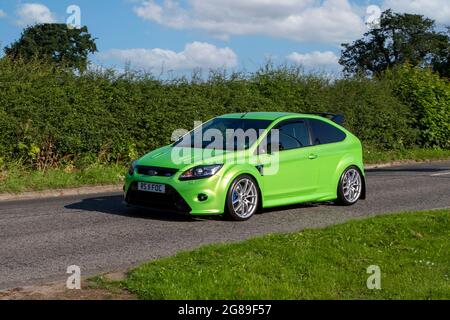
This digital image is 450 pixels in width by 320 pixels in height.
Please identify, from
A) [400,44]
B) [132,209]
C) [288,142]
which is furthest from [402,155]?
[400,44]

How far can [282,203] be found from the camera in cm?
1162

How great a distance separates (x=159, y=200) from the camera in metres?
10.8

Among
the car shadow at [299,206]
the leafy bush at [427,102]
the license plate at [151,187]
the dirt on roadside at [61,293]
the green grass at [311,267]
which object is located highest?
the leafy bush at [427,102]

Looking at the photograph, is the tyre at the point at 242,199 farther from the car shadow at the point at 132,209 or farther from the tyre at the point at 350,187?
the tyre at the point at 350,187

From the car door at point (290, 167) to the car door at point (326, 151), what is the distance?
137 millimetres

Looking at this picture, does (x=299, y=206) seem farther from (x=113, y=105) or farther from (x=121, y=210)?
(x=113, y=105)

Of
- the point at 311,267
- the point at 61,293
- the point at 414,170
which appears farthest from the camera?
the point at 414,170

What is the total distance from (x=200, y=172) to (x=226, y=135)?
4.18ft

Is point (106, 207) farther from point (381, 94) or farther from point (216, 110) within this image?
point (381, 94)

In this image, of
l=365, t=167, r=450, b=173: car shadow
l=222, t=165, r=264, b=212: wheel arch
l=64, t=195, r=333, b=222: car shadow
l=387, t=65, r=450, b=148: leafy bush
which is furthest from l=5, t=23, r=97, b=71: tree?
l=222, t=165, r=264, b=212: wheel arch

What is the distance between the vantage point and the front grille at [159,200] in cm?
1059

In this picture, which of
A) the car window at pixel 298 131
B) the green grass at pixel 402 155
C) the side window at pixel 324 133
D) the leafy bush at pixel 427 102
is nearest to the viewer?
the car window at pixel 298 131

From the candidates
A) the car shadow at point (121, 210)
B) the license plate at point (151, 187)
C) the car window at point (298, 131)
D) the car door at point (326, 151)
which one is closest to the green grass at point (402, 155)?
the car door at point (326, 151)

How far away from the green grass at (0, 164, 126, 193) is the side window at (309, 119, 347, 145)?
560 centimetres
